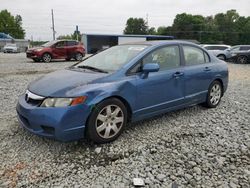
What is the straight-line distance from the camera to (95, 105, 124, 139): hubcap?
342cm

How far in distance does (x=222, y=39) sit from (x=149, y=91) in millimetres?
70564

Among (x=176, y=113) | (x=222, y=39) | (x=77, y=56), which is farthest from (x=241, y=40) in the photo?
(x=176, y=113)

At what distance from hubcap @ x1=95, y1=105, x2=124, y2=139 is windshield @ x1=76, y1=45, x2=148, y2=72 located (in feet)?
2.12

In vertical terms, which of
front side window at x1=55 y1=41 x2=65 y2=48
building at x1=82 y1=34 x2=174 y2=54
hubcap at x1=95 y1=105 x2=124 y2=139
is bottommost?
hubcap at x1=95 y1=105 x2=124 y2=139

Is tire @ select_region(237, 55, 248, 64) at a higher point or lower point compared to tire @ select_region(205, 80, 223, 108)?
higher

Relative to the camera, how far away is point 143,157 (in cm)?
322

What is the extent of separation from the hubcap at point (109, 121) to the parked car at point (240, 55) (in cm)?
1724

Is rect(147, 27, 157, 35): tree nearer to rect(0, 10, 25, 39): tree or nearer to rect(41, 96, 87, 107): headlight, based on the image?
rect(0, 10, 25, 39): tree

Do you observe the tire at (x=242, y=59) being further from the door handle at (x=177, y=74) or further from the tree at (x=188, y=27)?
the tree at (x=188, y=27)

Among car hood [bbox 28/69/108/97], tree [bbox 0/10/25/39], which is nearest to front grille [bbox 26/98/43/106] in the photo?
car hood [bbox 28/69/108/97]

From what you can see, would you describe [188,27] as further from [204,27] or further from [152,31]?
[152,31]

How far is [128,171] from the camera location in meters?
2.92

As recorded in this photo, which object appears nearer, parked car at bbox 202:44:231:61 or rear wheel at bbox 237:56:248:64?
rear wheel at bbox 237:56:248:64

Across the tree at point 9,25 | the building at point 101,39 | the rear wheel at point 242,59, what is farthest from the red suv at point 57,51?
the tree at point 9,25
